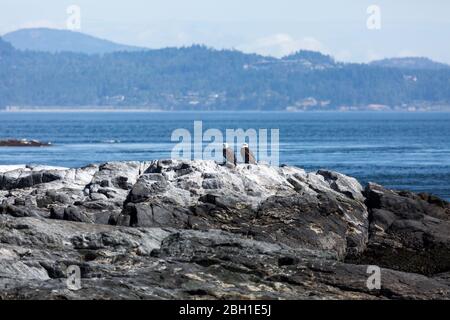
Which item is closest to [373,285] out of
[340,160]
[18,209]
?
[18,209]

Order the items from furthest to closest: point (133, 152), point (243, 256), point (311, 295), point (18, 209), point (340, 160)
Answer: point (133, 152), point (340, 160), point (18, 209), point (243, 256), point (311, 295)

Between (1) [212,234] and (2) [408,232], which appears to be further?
(2) [408,232]

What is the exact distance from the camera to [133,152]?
77.8m

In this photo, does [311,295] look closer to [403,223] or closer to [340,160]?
[403,223]

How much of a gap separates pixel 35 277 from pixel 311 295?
17.3 ft

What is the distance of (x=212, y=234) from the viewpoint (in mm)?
26688

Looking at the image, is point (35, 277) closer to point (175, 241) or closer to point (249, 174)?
point (175, 241)

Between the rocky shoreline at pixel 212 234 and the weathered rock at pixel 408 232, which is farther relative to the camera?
the weathered rock at pixel 408 232

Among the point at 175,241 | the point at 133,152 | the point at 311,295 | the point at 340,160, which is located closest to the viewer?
the point at 311,295

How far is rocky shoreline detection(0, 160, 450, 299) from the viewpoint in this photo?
22.4 m

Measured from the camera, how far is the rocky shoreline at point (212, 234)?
22.4 metres

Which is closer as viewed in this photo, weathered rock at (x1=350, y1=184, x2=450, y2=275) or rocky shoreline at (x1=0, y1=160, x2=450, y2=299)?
rocky shoreline at (x1=0, y1=160, x2=450, y2=299)

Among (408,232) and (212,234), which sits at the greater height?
(212,234)
